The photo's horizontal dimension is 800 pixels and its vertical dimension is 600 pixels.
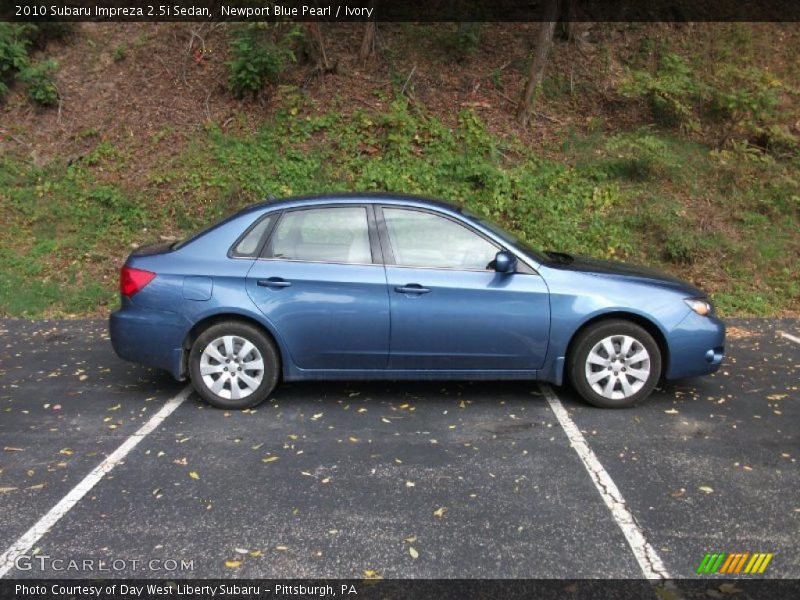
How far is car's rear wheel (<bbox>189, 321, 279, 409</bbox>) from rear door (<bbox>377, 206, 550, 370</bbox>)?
3.09 feet

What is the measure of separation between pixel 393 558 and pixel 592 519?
3.57ft

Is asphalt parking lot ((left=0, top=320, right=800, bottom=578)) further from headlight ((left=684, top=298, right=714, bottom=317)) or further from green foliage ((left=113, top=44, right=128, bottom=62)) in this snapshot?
green foliage ((left=113, top=44, right=128, bottom=62))

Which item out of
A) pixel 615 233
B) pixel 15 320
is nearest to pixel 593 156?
pixel 615 233

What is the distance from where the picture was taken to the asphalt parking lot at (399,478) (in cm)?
320

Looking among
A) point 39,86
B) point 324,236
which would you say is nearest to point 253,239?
point 324,236

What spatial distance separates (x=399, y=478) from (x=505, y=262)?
1.76m

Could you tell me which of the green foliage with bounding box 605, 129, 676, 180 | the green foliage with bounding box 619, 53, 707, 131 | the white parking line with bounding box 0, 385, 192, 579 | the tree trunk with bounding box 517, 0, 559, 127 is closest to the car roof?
the white parking line with bounding box 0, 385, 192, 579

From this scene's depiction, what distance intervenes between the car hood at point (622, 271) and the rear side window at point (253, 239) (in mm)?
2173

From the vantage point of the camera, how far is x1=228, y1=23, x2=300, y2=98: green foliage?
1160cm

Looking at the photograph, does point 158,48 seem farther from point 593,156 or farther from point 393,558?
point 393,558

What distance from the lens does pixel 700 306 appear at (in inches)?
199

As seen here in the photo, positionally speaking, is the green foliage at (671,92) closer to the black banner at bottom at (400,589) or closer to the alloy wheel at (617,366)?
the alloy wheel at (617,366)

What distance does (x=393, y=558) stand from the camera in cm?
316

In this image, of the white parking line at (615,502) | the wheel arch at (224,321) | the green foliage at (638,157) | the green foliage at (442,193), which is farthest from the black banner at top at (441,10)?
the white parking line at (615,502)
